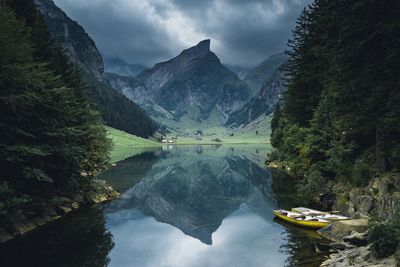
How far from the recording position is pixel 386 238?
1936 cm

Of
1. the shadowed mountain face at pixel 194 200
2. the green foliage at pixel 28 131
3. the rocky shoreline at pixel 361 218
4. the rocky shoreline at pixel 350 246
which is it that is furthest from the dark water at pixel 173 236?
the green foliage at pixel 28 131

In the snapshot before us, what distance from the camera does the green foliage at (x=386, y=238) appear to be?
62.6ft

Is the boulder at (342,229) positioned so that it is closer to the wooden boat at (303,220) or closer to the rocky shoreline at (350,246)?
the rocky shoreline at (350,246)

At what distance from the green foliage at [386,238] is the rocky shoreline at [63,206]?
2665 cm

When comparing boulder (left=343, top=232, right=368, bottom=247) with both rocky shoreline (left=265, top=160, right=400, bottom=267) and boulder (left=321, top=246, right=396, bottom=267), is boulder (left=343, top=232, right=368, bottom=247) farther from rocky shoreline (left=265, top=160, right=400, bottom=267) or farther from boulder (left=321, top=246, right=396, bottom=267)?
boulder (left=321, top=246, right=396, bottom=267)

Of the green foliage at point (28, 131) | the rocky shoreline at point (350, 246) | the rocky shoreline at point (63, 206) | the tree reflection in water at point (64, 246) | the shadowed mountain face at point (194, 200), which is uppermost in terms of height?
the green foliage at point (28, 131)

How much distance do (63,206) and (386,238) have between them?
32582 millimetres

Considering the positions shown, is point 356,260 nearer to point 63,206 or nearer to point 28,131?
point 28,131

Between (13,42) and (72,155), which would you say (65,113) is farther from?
(13,42)

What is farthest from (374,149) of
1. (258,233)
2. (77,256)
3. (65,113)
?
(65,113)

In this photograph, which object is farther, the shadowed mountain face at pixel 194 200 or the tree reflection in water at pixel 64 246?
the shadowed mountain face at pixel 194 200

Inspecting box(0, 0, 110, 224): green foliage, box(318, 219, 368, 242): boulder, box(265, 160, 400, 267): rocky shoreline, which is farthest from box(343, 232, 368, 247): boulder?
box(0, 0, 110, 224): green foliage

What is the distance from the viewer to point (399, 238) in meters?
18.4

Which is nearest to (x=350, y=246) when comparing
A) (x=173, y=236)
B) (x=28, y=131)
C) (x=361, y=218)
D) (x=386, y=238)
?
(x=361, y=218)
